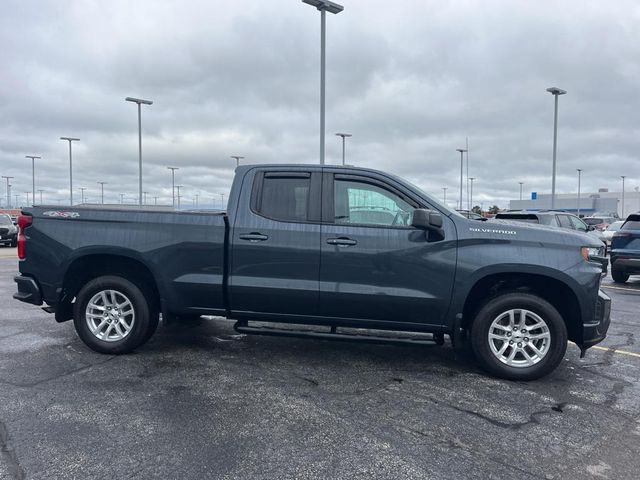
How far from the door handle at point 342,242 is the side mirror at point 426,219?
60cm

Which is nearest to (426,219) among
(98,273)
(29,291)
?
(98,273)

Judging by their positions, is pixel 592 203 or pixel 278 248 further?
pixel 592 203

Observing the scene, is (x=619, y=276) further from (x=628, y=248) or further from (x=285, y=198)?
(x=285, y=198)

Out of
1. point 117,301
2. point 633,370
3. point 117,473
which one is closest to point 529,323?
point 633,370

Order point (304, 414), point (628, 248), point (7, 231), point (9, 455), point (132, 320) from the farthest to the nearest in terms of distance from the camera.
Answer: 1. point (7, 231)
2. point (628, 248)
3. point (132, 320)
4. point (304, 414)
5. point (9, 455)

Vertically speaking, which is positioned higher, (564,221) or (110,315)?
(564,221)

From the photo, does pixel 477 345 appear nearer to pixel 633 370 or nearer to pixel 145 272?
pixel 633 370

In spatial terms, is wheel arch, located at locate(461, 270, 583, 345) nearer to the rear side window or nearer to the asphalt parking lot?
the asphalt parking lot

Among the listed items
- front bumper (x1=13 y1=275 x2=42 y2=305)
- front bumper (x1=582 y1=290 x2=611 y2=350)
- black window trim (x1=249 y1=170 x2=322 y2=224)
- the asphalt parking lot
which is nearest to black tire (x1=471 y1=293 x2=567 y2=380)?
the asphalt parking lot

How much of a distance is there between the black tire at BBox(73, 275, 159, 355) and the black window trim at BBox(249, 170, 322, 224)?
60.2 inches

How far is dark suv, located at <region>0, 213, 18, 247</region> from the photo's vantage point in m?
24.2

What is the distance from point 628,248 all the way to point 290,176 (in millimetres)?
9467

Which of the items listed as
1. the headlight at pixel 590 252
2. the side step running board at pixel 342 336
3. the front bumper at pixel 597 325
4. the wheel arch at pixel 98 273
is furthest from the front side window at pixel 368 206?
the wheel arch at pixel 98 273

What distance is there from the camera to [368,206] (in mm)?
5113
